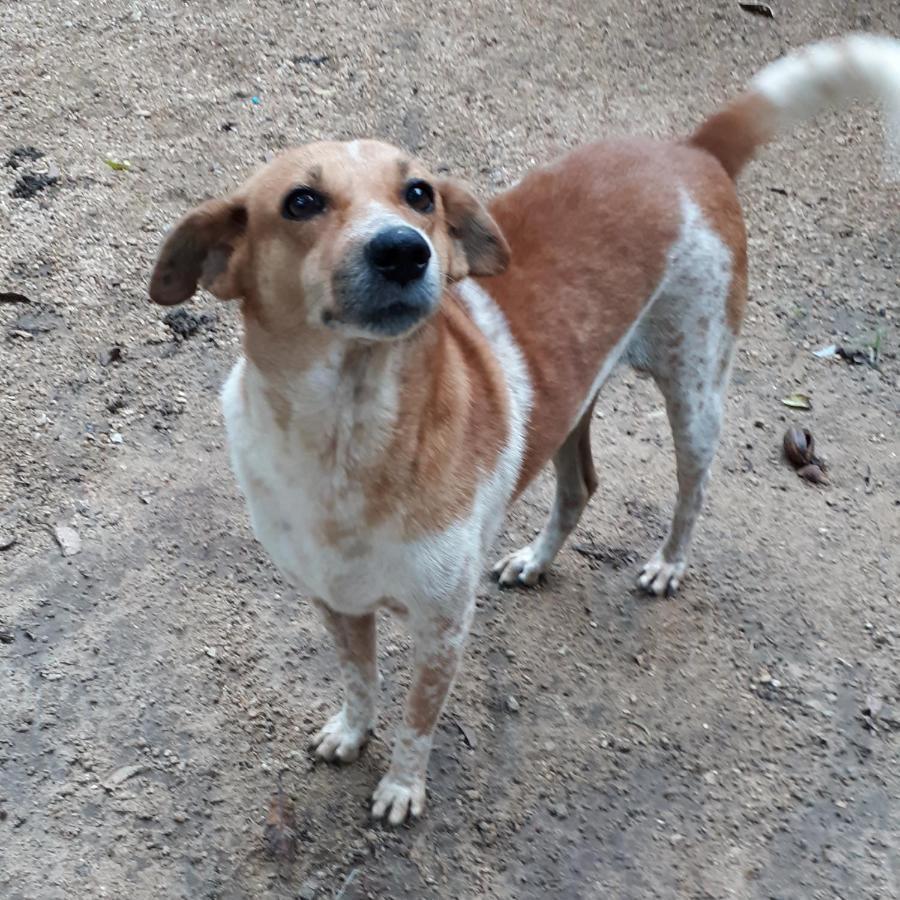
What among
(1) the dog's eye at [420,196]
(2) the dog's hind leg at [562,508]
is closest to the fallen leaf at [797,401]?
(2) the dog's hind leg at [562,508]

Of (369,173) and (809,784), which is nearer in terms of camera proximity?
(369,173)

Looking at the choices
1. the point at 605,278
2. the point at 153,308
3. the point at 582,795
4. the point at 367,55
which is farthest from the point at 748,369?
the point at 367,55

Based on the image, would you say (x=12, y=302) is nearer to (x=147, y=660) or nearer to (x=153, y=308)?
(x=153, y=308)

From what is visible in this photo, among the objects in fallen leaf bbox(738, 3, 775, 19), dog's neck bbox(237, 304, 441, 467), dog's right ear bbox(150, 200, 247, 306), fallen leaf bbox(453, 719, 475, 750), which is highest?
dog's right ear bbox(150, 200, 247, 306)

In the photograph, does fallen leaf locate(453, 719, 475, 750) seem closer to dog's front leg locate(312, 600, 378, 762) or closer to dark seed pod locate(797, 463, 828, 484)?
dog's front leg locate(312, 600, 378, 762)

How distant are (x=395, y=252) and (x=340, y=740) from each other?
1.55 meters

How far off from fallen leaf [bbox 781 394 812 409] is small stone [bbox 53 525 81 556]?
2.82 m

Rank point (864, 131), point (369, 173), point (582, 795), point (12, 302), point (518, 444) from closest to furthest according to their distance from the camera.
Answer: point (369, 173) < point (518, 444) < point (582, 795) < point (12, 302) < point (864, 131)

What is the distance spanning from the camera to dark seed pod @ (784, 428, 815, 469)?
156 inches

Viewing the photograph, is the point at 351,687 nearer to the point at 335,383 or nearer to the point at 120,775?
the point at 120,775

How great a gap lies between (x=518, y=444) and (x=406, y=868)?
1.18 metres

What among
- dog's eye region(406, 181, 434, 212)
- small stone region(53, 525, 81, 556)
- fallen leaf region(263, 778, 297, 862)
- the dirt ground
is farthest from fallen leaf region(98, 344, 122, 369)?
dog's eye region(406, 181, 434, 212)

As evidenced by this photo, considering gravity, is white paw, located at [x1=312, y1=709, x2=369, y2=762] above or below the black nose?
below

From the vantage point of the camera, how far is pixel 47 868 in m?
2.63
